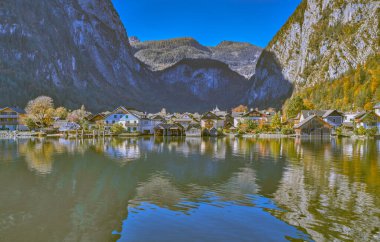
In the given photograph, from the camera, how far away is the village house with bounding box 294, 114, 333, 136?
94750 mm

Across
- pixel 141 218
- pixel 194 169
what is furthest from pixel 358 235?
pixel 194 169

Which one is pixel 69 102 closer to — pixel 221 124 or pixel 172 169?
pixel 221 124

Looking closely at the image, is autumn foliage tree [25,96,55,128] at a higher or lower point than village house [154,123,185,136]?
higher

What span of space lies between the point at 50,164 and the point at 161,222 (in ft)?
76.8

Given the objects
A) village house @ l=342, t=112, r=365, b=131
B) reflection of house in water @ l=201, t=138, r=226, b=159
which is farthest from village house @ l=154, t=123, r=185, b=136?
village house @ l=342, t=112, r=365, b=131

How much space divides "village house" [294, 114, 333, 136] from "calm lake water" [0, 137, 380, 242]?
205ft

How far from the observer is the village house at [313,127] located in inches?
3730

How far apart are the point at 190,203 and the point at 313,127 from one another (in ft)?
270

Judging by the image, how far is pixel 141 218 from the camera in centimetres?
1719

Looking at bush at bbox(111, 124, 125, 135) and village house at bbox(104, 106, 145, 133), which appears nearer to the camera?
bush at bbox(111, 124, 125, 135)

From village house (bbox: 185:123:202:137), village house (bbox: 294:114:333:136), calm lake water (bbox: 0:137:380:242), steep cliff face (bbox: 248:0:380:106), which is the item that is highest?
steep cliff face (bbox: 248:0:380:106)

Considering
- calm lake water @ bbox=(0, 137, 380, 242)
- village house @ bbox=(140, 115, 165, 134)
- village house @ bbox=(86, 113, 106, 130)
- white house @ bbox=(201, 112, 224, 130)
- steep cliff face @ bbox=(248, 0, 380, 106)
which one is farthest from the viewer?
steep cliff face @ bbox=(248, 0, 380, 106)

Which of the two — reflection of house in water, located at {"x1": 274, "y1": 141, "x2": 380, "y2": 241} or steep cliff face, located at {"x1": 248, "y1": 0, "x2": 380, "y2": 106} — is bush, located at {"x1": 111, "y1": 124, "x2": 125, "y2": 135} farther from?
steep cliff face, located at {"x1": 248, "y1": 0, "x2": 380, "y2": 106}

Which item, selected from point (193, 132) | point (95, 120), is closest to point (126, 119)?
point (95, 120)
